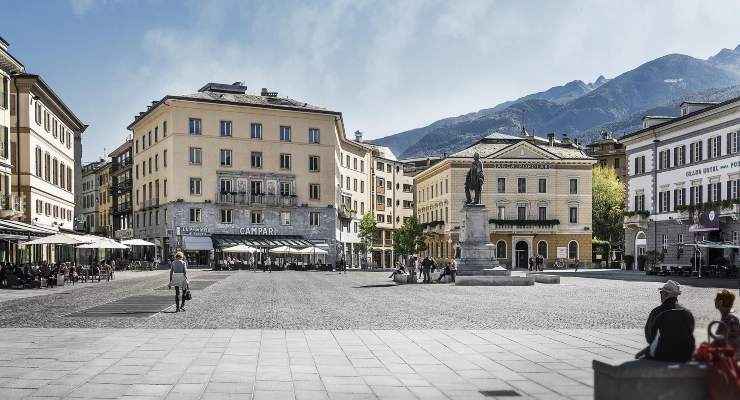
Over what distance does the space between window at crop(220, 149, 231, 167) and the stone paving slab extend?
62460 millimetres

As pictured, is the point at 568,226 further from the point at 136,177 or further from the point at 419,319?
the point at 419,319

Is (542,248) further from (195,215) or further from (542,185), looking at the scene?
(195,215)

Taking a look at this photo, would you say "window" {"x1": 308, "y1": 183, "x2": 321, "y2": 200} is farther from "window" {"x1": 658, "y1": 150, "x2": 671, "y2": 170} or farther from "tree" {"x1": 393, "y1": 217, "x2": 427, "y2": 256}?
"window" {"x1": 658, "y1": 150, "x2": 671, "y2": 170}

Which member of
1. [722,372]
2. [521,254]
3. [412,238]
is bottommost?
[521,254]

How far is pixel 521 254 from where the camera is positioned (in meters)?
87.8

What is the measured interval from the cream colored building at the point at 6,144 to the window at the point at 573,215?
60.9 m

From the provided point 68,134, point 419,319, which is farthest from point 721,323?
point 68,134

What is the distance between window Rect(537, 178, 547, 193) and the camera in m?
88.9

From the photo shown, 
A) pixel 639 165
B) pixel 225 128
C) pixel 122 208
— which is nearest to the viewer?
pixel 639 165

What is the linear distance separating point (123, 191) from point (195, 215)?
27.3 meters

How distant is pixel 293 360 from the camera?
40.5 ft

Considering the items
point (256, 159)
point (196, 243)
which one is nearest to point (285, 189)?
point (256, 159)

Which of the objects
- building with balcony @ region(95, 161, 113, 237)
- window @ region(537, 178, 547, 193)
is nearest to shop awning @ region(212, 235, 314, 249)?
window @ region(537, 178, 547, 193)

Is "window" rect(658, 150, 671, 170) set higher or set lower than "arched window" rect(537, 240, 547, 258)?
higher
